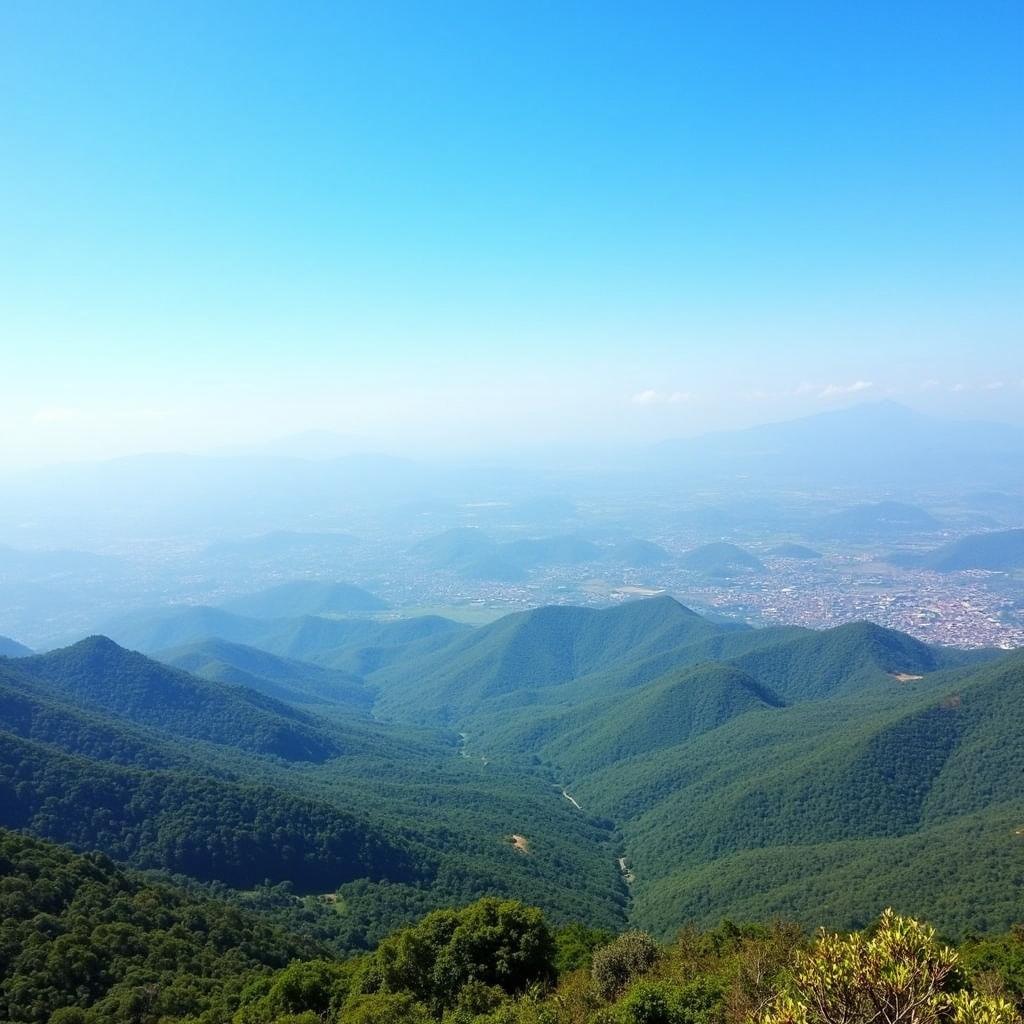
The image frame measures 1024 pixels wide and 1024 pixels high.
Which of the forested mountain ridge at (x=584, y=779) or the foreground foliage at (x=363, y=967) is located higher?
the foreground foliage at (x=363, y=967)

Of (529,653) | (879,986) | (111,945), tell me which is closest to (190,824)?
(111,945)

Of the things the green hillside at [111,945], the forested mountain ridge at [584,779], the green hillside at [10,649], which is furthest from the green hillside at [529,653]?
the green hillside at [111,945]

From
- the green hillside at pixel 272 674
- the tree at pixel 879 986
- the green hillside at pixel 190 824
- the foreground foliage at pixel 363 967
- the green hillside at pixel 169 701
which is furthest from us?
the green hillside at pixel 272 674

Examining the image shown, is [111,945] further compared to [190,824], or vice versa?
[190,824]

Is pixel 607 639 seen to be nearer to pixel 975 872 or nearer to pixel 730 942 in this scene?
pixel 975 872

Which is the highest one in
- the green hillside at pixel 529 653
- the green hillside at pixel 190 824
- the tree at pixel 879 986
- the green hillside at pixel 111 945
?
the tree at pixel 879 986

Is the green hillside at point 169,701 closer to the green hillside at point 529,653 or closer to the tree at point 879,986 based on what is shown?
the green hillside at point 529,653

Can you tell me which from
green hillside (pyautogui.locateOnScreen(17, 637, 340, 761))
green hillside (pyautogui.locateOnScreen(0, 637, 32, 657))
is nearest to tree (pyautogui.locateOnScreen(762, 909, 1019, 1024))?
green hillside (pyautogui.locateOnScreen(17, 637, 340, 761))

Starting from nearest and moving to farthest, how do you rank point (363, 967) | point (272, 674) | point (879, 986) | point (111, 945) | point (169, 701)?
point (879, 986) < point (363, 967) < point (111, 945) < point (169, 701) < point (272, 674)

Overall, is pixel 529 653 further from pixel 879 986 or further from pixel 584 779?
pixel 879 986

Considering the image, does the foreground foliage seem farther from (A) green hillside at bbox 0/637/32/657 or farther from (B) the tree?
(A) green hillside at bbox 0/637/32/657

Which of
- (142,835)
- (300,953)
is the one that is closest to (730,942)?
(300,953)
